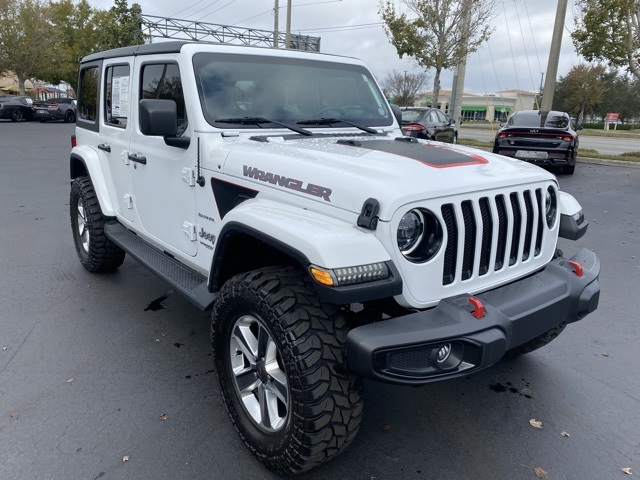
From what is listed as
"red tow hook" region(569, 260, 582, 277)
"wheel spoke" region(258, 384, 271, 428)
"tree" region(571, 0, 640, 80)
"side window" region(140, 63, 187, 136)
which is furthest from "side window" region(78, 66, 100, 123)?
"tree" region(571, 0, 640, 80)

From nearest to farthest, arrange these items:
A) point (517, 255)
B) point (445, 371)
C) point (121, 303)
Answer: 1. point (445, 371)
2. point (517, 255)
3. point (121, 303)

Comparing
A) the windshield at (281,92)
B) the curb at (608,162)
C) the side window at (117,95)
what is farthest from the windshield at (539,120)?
the side window at (117,95)

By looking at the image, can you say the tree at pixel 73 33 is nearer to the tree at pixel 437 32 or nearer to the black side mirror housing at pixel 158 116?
the tree at pixel 437 32

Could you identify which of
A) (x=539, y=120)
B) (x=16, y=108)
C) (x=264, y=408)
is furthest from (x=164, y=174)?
(x=16, y=108)

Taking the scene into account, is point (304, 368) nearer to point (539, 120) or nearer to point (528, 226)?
point (528, 226)

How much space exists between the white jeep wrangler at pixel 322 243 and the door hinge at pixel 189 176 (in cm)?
1

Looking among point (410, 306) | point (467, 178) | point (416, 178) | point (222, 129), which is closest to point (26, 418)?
point (222, 129)

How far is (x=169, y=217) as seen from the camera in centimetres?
354

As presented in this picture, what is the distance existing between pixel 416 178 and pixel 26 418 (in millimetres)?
2412

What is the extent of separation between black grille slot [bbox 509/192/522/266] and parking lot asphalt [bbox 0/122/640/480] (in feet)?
3.13

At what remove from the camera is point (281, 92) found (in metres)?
3.46

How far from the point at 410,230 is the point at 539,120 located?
11260mm

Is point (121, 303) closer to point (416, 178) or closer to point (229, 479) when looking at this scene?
point (229, 479)

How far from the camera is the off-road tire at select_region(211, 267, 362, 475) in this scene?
2113 mm
